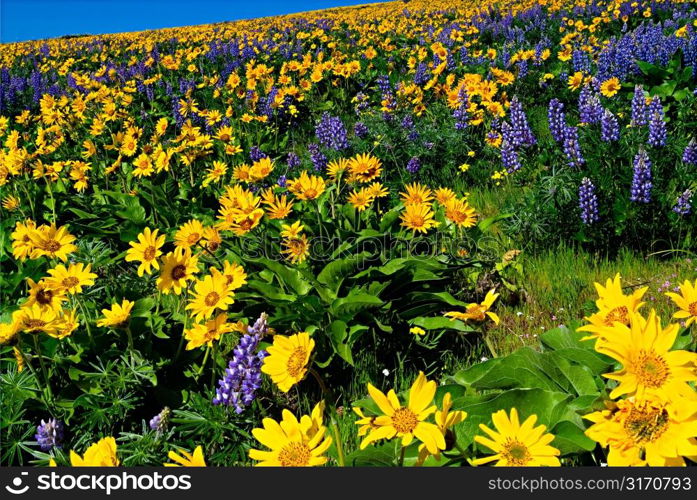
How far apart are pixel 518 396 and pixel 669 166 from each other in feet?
9.01

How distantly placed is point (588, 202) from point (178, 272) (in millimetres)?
2365

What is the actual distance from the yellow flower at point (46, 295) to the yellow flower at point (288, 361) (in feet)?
2.91

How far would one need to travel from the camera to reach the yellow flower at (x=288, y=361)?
5.47 feet

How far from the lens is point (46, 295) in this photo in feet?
6.63

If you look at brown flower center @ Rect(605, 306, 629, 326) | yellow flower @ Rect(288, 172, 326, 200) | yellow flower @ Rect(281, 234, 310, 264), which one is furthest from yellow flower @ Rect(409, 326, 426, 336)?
brown flower center @ Rect(605, 306, 629, 326)

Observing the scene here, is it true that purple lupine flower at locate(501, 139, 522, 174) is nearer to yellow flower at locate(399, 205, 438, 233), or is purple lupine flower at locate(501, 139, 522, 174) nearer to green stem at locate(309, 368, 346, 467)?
yellow flower at locate(399, 205, 438, 233)

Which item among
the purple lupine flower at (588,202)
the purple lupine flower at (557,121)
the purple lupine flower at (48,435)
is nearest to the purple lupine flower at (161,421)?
the purple lupine flower at (48,435)

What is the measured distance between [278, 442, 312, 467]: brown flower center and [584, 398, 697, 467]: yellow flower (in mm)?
629

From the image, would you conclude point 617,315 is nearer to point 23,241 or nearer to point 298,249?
point 298,249

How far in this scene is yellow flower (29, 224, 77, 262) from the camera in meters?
2.29

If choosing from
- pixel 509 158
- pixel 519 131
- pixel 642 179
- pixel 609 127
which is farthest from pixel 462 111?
pixel 642 179

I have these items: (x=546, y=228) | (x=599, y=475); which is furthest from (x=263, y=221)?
(x=599, y=475)

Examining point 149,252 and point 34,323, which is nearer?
point 34,323

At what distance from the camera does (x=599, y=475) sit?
1.24 metres
